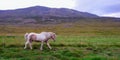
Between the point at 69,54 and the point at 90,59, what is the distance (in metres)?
2.91

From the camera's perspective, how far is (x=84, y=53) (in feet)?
76.8

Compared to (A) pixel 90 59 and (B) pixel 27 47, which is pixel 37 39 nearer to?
(B) pixel 27 47

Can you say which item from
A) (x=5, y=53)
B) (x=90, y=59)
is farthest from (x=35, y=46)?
(x=90, y=59)

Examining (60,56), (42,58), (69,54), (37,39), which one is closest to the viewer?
(42,58)

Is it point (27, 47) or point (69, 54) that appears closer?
point (69, 54)

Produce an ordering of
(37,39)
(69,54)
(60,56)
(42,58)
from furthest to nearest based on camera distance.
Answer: (37,39) < (69,54) < (60,56) < (42,58)

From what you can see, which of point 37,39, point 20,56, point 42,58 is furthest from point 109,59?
point 37,39

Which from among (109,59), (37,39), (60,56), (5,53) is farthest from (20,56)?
(109,59)

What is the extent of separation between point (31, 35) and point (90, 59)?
8046 mm

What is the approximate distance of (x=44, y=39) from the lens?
25703 millimetres

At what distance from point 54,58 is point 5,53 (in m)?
4.80

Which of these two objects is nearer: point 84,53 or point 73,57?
point 73,57

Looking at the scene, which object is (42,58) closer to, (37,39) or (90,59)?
(90,59)

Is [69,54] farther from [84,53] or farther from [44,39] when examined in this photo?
[44,39]
